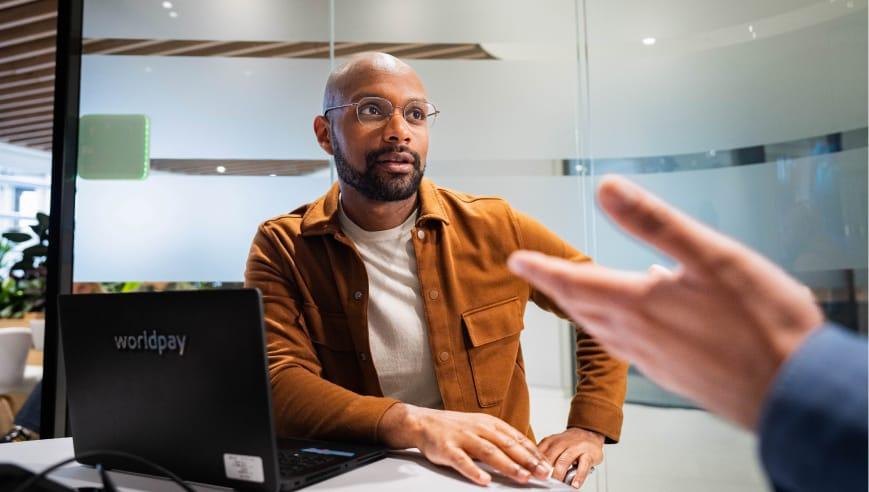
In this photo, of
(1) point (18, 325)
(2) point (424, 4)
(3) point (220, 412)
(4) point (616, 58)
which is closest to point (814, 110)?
(4) point (616, 58)

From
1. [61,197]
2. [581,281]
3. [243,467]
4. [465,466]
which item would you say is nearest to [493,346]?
[465,466]

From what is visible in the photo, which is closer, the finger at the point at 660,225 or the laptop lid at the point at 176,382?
the finger at the point at 660,225

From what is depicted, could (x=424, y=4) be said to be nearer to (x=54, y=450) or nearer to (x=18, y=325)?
(x=54, y=450)

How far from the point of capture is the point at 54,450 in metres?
1.24

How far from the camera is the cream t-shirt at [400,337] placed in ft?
5.34

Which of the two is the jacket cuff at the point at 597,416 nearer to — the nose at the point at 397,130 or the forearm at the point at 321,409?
the forearm at the point at 321,409

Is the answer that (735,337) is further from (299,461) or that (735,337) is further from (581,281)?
(299,461)

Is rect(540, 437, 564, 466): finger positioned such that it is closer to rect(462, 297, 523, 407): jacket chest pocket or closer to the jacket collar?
rect(462, 297, 523, 407): jacket chest pocket

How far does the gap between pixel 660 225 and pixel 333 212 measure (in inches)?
52.8

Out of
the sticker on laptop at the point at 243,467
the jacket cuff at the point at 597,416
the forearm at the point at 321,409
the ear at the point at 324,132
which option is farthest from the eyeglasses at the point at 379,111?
the sticker on laptop at the point at 243,467

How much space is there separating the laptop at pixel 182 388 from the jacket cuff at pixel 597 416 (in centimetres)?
59

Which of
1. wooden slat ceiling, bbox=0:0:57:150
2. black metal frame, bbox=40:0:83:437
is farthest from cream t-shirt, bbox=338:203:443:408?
wooden slat ceiling, bbox=0:0:57:150

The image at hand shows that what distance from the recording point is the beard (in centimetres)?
172

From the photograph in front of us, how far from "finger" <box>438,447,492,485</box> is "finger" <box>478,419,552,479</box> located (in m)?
0.05
